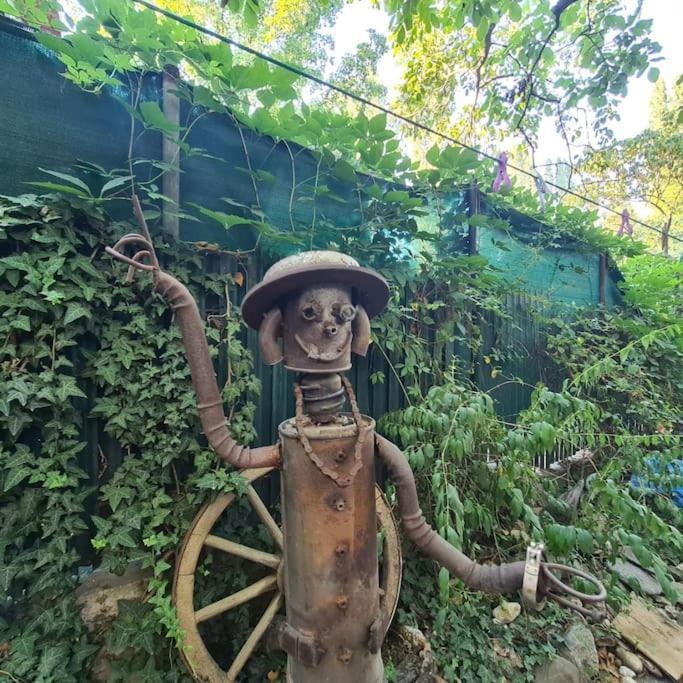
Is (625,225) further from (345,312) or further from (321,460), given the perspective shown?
(321,460)

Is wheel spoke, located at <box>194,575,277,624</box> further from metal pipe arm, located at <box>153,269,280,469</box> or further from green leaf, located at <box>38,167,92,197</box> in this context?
green leaf, located at <box>38,167,92,197</box>

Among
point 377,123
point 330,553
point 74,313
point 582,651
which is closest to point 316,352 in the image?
point 330,553

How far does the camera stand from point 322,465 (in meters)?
1.04

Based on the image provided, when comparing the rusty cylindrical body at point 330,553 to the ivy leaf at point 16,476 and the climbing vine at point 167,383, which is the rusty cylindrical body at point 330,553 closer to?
the climbing vine at point 167,383

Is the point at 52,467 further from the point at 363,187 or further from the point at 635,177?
the point at 635,177

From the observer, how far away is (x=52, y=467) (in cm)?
132

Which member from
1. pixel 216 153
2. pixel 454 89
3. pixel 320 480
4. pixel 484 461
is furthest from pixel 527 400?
pixel 454 89

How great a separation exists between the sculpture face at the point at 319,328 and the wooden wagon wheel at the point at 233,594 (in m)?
0.57

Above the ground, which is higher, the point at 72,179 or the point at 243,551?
the point at 72,179

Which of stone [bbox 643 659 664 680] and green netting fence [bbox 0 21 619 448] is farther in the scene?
stone [bbox 643 659 664 680]

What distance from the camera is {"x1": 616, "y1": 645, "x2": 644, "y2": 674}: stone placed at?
1964mm

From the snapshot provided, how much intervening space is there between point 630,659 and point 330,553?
2.24 metres

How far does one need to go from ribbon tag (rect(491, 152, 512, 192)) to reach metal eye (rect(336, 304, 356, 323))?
2.55 metres

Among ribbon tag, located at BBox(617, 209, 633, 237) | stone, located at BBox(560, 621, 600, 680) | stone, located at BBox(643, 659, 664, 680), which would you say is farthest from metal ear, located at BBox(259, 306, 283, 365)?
ribbon tag, located at BBox(617, 209, 633, 237)
